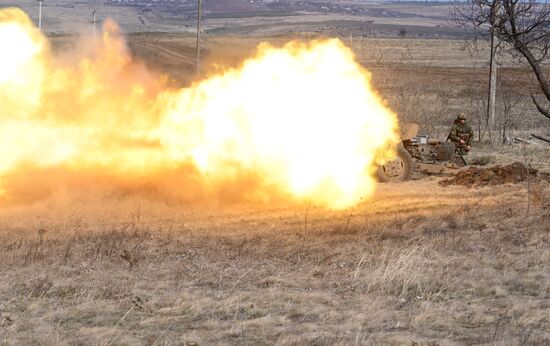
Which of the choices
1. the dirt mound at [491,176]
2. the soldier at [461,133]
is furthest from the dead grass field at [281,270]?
the soldier at [461,133]

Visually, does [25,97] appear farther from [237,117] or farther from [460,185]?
[460,185]

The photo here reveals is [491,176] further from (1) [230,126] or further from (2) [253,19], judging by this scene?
(2) [253,19]

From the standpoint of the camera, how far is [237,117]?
49.1ft

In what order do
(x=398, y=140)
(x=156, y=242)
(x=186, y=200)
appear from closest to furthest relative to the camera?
1. (x=156, y=242)
2. (x=186, y=200)
3. (x=398, y=140)

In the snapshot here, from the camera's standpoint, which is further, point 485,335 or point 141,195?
point 141,195

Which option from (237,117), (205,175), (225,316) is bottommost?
(225,316)

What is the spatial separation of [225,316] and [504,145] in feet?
58.2

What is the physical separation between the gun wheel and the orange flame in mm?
1625

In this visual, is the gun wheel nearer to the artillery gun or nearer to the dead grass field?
the artillery gun

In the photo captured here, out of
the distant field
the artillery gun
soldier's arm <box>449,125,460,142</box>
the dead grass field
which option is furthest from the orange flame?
the distant field

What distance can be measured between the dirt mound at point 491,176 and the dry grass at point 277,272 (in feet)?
4.66

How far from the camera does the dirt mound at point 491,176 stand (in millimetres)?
16672

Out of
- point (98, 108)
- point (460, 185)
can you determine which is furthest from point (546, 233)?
point (98, 108)

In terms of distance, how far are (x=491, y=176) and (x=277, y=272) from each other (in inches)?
334
